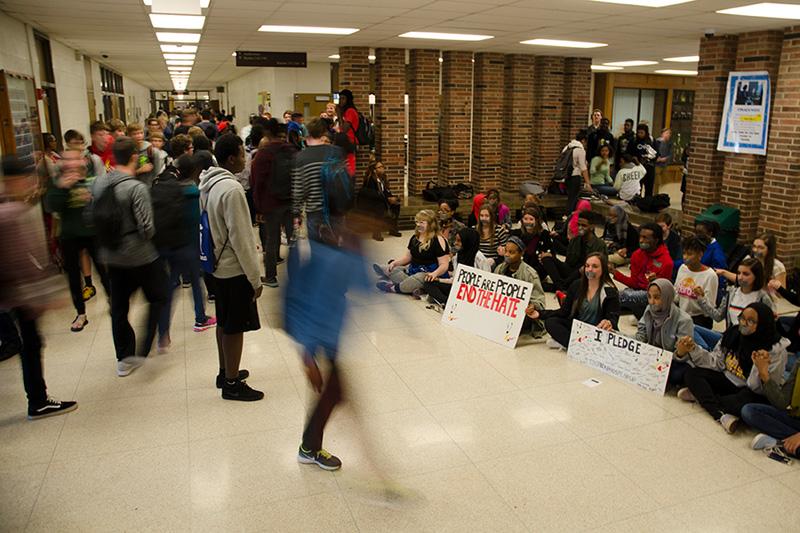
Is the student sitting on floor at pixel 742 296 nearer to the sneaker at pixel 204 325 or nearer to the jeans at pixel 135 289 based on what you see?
the jeans at pixel 135 289

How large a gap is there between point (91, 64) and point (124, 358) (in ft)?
46.3

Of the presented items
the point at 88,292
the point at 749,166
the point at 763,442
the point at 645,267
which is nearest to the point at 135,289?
the point at 88,292

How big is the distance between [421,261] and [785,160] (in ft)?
18.0

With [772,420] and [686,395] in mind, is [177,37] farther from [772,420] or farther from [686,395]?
[772,420]

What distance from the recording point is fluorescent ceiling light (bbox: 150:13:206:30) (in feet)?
27.9

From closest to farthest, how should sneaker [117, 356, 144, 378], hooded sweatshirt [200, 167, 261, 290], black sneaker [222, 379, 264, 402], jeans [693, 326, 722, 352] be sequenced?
hooded sweatshirt [200, 167, 261, 290]
black sneaker [222, 379, 264, 402]
sneaker [117, 356, 144, 378]
jeans [693, 326, 722, 352]

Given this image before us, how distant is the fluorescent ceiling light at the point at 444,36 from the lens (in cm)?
991

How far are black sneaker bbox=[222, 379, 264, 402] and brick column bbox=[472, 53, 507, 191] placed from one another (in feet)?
31.6

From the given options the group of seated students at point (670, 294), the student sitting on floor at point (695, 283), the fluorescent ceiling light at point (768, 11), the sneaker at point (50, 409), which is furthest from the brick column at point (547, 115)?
the sneaker at point (50, 409)

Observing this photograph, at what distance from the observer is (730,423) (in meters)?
4.33

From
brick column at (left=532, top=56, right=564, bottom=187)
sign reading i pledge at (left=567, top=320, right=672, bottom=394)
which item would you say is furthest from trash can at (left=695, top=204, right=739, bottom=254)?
brick column at (left=532, top=56, right=564, bottom=187)

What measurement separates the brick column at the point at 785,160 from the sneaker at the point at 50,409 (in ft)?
29.8

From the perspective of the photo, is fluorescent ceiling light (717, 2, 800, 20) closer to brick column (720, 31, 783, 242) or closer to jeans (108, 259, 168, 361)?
brick column (720, 31, 783, 242)

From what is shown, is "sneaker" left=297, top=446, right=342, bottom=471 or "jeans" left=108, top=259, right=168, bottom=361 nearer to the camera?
"sneaker" left=297, top=446, right=342, bottom=471
